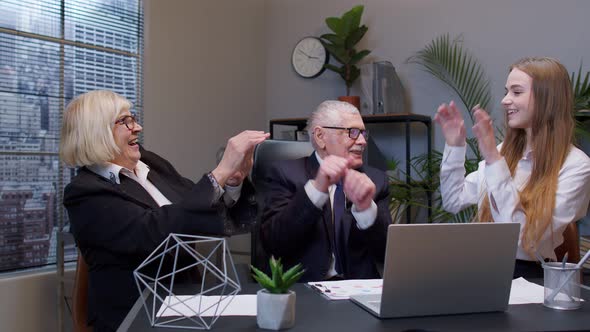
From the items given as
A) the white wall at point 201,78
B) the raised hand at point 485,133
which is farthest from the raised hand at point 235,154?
the white wall at point 201,78

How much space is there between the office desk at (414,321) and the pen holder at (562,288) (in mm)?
22

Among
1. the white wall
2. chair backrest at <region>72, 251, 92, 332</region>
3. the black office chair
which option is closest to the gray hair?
the black office chair

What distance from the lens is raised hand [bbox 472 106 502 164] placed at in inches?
68.5

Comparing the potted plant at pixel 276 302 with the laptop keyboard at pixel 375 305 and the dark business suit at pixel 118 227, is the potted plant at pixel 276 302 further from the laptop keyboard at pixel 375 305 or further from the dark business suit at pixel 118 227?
the dark business suit at pixel 118 227

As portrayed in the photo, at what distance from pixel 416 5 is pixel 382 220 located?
238cm

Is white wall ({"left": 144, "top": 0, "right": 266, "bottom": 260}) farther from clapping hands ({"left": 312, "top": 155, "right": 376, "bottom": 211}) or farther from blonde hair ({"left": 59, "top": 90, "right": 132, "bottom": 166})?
clapping hands ({"left": 312, "top": 155, "right": 376, "bottom": 211})

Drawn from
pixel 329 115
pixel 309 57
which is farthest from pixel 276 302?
pixel 309 57

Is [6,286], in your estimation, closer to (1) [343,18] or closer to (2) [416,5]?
(1) [343,18]

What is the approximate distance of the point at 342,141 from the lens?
7.86ft

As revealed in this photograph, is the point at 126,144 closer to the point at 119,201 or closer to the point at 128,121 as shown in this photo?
the point at 128,121

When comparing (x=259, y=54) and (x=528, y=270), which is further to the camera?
Answer: (x=259, y=54)

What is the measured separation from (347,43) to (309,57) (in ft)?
1.62

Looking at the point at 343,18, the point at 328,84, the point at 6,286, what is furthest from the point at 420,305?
the point at 328,84

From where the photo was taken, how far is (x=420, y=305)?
129 cm
